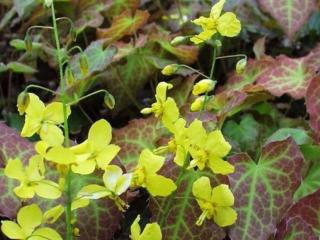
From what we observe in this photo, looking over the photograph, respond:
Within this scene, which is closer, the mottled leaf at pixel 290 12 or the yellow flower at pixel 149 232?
the yellow flower at pixel 149 232

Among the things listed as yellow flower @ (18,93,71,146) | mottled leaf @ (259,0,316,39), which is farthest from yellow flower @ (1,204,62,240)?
mottled leaf @ (259,0,316,39)

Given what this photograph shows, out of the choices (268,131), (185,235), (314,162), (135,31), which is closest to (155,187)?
Answer: (185,235)

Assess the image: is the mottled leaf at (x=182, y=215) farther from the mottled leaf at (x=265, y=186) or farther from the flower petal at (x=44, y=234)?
the flower petal at (x=44, y=234)

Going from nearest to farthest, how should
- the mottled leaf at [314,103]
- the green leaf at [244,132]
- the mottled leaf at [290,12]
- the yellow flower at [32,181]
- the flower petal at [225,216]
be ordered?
the yellow flower at [32,181] → the flower petal at [225,216] → the mottled leaf at [314,103] → the green leaf at [244,132] → the mottled leaf at [290,12]

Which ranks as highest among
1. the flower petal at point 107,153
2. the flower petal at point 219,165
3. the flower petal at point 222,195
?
the flower petal at point 107,153

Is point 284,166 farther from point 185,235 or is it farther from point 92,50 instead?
point 92,50

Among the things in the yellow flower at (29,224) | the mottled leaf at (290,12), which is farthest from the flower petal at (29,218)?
the mottled leaf at (290,12)
